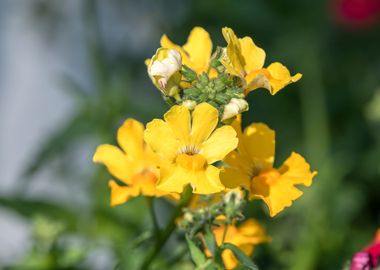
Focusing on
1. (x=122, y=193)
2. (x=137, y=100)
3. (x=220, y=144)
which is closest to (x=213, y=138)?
(x=220, y=144)

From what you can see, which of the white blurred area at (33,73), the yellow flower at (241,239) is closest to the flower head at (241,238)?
the yellow flower at (241,239)

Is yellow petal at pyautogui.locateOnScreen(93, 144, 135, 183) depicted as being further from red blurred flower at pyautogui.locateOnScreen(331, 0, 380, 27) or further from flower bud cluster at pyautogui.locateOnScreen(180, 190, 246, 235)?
red blurred flower at pyautogui.locateOnScreen(331, 0, 380, 27)

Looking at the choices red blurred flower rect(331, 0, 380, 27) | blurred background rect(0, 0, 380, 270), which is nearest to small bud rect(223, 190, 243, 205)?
blurred background rect(0, 0, 380, 270)

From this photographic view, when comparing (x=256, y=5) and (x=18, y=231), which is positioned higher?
(x=256, y=5)

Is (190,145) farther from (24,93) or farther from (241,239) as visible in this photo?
(24,93)

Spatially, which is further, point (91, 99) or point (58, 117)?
point (58, 117)

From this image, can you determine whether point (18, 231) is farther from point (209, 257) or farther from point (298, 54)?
point (209, 257)

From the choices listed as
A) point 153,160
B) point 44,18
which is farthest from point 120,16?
point 153,160

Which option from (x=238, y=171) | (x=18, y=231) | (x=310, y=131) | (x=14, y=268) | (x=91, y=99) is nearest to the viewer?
(x=238, y=171)
